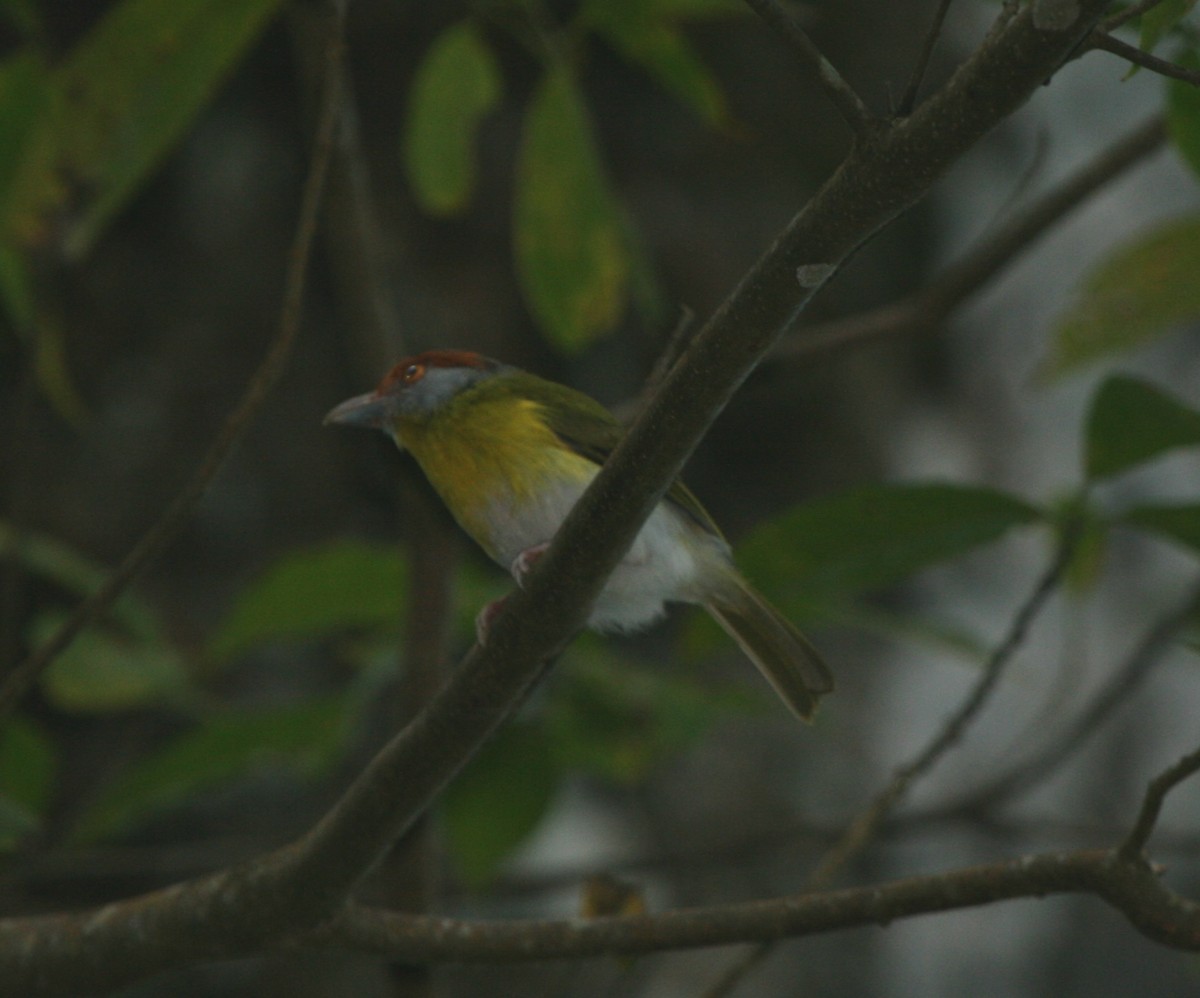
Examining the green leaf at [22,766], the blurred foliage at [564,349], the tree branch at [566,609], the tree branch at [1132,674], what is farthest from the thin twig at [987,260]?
the green leaf at [22,766]

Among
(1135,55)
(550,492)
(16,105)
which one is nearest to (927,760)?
(550,492)

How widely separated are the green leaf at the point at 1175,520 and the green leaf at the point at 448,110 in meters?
1.39

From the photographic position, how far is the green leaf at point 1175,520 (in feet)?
7.89

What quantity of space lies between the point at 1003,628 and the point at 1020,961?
4.09 feet

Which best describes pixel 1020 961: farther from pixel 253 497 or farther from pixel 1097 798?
pixel 253 497

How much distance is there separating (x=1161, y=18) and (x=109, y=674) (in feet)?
8.06

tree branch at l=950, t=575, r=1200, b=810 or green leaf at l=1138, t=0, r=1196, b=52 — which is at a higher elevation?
green leaf at l=1138, t=0, r=1196, b=52

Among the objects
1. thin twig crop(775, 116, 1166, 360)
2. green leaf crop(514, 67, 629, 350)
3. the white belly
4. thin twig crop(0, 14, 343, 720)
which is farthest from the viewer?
thin twig crop(775, 116, 1166, 360)

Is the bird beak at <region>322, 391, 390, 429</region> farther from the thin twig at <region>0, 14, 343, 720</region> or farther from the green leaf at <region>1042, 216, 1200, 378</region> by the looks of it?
the green leaf at <region>1042, 216, 1200, 378</region>

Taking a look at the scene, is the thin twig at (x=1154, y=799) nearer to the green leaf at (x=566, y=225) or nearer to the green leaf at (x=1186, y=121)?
the green leaf at (x=1186, y=121)

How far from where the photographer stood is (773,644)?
9.97 feet

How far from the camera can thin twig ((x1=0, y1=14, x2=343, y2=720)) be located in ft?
7.59

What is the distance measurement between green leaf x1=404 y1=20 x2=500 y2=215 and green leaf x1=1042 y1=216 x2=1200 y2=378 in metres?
1.16

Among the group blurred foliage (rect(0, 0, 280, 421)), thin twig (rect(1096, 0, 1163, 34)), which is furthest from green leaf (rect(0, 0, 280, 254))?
thin twig (rect(1096, 0, 1163, 34))
